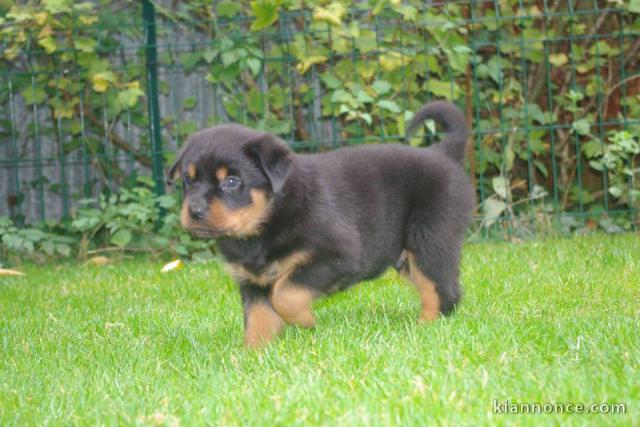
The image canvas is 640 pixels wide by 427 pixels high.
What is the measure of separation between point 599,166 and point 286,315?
13.8 feet

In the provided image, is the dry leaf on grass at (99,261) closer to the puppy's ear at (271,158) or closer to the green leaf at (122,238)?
the green leaf at (122,238)

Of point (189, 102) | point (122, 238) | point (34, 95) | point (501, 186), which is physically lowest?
point (122, 238)

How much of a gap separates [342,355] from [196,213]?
0.77 m

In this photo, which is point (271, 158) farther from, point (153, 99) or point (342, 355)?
point (153, 99)

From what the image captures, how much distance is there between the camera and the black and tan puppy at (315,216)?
11.7ft

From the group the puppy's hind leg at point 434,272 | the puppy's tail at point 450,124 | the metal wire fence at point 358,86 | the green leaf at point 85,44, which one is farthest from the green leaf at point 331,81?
the puppy's hind leg at point 434,272

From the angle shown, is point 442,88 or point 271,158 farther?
point 442,88

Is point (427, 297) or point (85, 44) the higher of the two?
point (85, 44)

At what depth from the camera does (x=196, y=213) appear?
345 cm

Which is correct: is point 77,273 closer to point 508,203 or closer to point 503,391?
point 508,203

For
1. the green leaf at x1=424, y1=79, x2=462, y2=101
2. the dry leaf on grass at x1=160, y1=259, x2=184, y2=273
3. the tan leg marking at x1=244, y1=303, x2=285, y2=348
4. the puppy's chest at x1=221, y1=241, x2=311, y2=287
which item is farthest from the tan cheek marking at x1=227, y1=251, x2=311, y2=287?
the green leaf at x1=424, y1=79, x2=462, y2=101

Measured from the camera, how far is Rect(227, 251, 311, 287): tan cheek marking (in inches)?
143

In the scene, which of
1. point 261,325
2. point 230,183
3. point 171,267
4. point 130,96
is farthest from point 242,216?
point 130,96

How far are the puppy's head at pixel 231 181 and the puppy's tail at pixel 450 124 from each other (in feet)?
3.17
